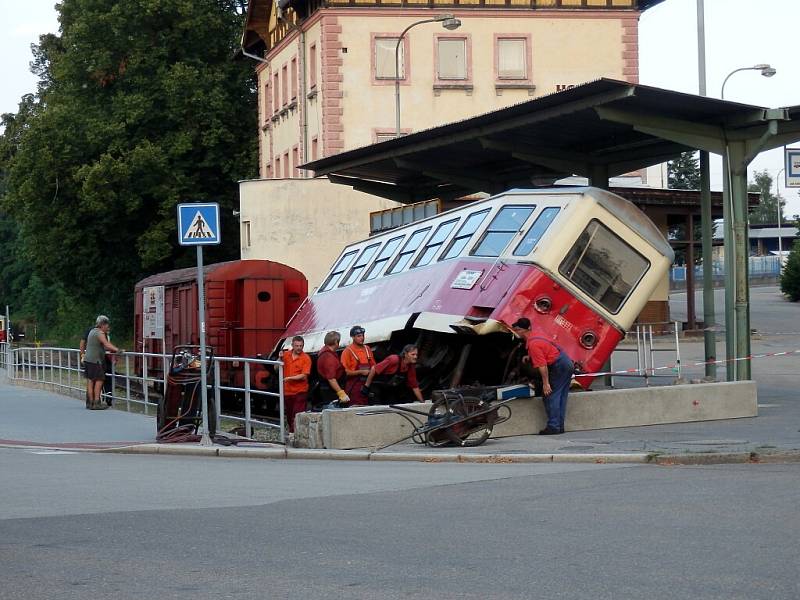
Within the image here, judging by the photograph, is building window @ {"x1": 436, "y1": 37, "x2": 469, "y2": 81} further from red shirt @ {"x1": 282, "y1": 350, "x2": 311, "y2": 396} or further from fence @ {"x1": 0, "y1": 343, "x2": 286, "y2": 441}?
red shirt @ {"x1": 282, "y1": 350, "x2": 311, "y2": 396}

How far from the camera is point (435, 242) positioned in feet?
73.3

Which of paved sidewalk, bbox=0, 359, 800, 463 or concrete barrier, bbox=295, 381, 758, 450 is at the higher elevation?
concrete barrier, bbox=295, 381, 758, 450

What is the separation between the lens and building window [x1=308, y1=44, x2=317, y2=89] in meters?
56.1

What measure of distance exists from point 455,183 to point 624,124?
7.06 m

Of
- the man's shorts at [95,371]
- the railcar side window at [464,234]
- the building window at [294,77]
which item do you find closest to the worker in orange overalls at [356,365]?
the railcar side window at [464,234]

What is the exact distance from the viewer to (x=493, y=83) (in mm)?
55688

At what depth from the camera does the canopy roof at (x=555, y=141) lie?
2112 cm

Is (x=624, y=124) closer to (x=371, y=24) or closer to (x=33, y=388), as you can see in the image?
(x=33, y=388)

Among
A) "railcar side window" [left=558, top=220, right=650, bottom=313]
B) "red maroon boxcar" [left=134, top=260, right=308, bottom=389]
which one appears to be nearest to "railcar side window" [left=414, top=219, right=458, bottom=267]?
"railcar side window" [left=558, top=220, right=650, bottom=313]

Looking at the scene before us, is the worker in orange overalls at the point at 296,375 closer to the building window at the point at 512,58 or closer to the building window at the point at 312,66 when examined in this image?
the building window at the point at 312,66

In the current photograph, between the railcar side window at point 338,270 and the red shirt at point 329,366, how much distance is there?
6270mm

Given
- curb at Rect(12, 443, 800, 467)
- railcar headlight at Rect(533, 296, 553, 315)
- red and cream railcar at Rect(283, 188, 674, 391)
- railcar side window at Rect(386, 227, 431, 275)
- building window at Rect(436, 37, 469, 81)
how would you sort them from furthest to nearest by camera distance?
building window at Rect(436, 37, 469, 81) → railcar side window at Rect(386, 227, 431, 275) → red and cream railcar at Rect(283, 188, 674, 391) → railcar headlight at Rect(533, 296, 553, 315) → curb at Rect(12, 443, 800, 467)

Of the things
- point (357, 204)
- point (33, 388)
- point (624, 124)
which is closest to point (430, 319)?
point (624, 124)

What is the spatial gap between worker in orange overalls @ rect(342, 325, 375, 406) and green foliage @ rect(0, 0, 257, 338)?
35.8 m
